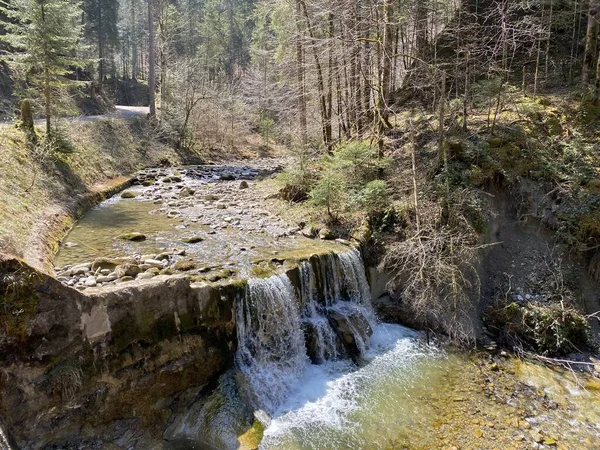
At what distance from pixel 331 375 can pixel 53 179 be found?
10413 millimetres

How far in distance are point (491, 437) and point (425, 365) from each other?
73.8 inches

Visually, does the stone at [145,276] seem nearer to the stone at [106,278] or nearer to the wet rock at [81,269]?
the stone at [106,278]

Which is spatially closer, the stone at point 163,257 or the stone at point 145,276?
the stone at point 145,276

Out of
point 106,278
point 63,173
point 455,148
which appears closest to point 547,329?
point 455,148

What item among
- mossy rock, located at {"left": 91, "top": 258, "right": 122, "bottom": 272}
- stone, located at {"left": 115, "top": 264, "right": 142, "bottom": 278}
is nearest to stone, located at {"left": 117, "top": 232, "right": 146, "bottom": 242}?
mossy rock, located at {"left": 91, "top": 258, "right": 122, "bottom": 272}

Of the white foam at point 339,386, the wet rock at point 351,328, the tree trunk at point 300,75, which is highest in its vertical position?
the tree trunk at point 300,75

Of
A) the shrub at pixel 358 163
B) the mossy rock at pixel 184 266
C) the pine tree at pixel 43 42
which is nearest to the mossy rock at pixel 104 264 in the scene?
the mossy rock at pixel 184 266

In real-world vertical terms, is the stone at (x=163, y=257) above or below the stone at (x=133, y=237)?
below

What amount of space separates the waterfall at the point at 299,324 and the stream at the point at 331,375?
0.02 meters

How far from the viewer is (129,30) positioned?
51.5m

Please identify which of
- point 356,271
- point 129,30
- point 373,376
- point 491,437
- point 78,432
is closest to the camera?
point 78,432

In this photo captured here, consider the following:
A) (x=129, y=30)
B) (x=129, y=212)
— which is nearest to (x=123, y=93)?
(x=129, y=30)

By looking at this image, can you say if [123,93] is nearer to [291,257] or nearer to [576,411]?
[291,257]

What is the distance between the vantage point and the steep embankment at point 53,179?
814 cm
